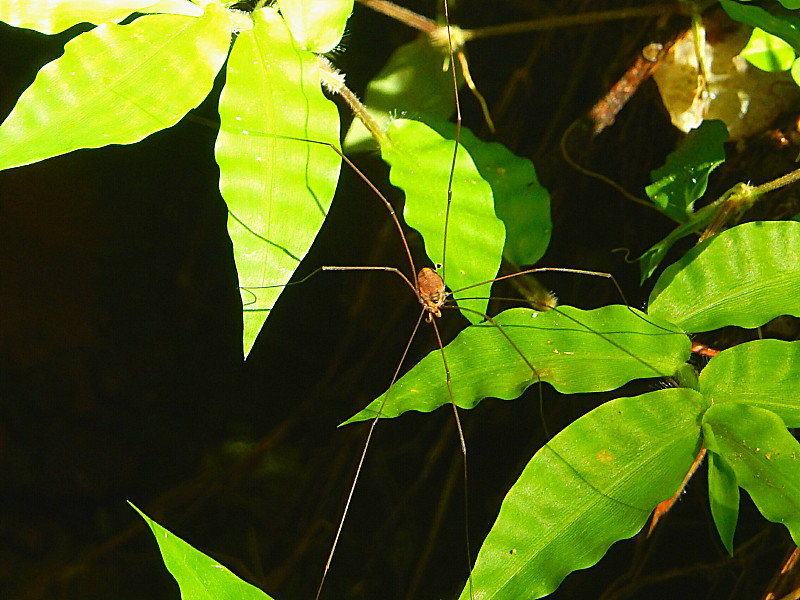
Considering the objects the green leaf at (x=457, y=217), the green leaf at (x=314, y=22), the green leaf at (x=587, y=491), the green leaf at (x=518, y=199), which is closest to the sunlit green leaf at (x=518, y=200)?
the green leaf at (x=518, y=199)

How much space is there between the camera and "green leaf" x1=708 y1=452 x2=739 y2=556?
25.8 inches

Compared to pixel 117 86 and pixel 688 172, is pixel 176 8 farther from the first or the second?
pixel 688 172

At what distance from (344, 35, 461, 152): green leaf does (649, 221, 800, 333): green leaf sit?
44cm

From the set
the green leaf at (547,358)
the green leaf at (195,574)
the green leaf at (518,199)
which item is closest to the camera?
the green leaf at (195,574)

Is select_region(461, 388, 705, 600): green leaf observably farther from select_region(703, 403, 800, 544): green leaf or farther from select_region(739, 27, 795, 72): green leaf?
select_region(739, 27, 795, 72): green leaf

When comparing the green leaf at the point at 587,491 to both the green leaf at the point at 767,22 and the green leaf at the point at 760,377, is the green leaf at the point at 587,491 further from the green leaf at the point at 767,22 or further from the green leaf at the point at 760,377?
the green leaf at the point at 767,22

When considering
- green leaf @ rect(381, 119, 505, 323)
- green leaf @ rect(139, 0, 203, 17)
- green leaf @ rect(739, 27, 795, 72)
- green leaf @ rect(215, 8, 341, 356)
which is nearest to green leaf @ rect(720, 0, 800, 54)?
green leaf @ rect(739, 27, 795, 72)

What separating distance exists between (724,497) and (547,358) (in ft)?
0.69

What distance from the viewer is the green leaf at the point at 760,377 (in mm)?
669

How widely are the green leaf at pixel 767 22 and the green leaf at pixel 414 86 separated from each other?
40 cm

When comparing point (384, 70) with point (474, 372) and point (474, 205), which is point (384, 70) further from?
point (474, 372)

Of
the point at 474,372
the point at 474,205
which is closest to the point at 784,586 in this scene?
the point at 474,372

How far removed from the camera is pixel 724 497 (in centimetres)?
66

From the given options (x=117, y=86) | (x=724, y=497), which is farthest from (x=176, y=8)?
(x=724, y=497)
